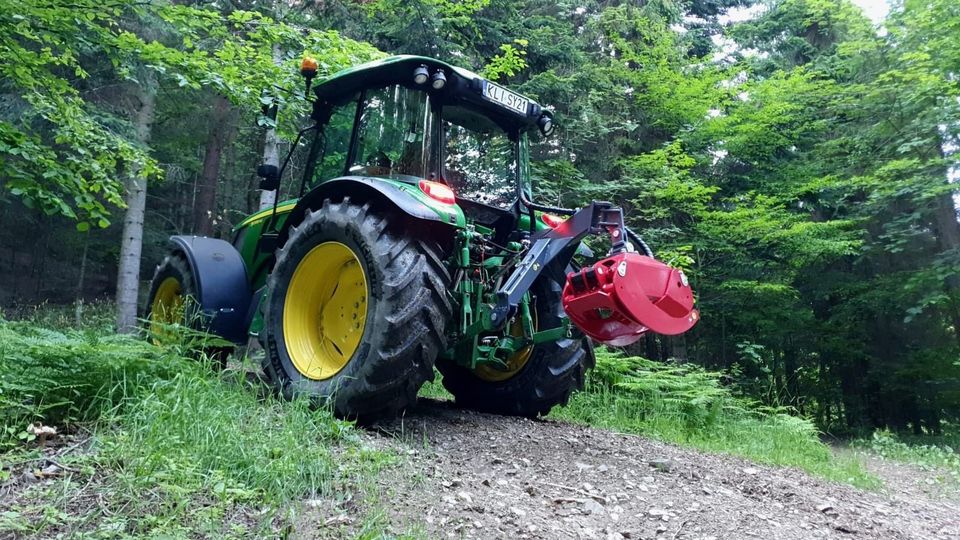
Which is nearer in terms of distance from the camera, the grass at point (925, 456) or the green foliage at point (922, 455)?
the grass at point (925, 456)

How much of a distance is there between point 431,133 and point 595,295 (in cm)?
170

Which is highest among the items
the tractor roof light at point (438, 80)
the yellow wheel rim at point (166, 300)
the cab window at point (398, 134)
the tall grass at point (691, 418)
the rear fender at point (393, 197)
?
the tractor roof light at point (438, 80)

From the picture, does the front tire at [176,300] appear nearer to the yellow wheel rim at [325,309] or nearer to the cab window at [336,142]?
the yellow wheel rim at [325,309]

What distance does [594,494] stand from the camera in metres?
2.95

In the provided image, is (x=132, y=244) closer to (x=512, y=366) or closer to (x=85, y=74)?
(x=85, y=74)

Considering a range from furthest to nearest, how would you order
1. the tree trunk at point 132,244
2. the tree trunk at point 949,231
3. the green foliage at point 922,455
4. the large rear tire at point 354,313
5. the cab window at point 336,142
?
the tree trunk at point 949,231 → the tree trunk at point 132,244 → the green foliage at point 922,455 → the cab window at point 336,142 → the large rear tire at point 354,313

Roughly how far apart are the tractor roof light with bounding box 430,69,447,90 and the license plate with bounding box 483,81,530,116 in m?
0.35

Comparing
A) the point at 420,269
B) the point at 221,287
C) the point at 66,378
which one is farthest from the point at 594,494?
the point at 221,287

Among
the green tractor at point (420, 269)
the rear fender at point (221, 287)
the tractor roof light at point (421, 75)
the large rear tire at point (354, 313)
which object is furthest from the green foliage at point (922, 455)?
the rear fender at point (221, 287)

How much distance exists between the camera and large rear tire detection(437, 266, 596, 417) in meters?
4.50

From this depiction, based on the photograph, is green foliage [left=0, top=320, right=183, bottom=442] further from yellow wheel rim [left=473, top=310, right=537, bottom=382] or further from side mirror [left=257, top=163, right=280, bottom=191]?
yellow wheel rim [left=473, top=310, right=537, bottom=382]

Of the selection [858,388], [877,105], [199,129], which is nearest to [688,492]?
[877,105]

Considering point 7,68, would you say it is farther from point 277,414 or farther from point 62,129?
point 277,414

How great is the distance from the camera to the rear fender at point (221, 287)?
15.5 feet
